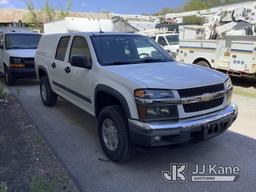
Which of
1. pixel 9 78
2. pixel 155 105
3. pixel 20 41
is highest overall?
pixel 20 41

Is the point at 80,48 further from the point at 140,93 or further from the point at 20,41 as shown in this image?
the point at 20,41

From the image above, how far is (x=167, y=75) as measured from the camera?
4227mm

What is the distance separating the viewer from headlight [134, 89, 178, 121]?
12.3 feet

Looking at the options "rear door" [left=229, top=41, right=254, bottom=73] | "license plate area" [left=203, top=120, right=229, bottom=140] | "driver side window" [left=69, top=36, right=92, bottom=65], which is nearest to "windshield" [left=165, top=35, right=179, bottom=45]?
"rear door" [left=229, top=41, right=254, bottom=73]

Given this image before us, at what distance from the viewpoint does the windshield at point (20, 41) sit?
1150 centimetres

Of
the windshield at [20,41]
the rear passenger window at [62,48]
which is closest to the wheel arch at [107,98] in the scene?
the rear passenger window at [62,48]

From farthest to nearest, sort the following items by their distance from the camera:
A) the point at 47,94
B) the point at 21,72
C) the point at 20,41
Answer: the point at 20,41 → the point at 21,72 → the point at 47,94

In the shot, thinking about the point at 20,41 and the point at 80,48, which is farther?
the point at 20,41

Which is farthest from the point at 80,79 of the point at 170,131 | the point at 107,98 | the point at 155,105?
the point at 170,131

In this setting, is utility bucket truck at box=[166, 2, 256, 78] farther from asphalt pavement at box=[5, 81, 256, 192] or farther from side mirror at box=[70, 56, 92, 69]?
side mirror at box=[70, 56, 92, 69]

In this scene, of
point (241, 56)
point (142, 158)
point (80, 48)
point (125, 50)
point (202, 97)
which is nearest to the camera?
point (202, 97)

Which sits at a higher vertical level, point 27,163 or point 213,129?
point 213,129

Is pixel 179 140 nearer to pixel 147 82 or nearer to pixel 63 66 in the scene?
pixel 147 82

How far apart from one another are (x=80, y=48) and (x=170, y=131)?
2.64 m
